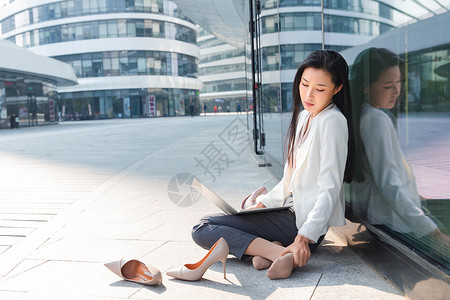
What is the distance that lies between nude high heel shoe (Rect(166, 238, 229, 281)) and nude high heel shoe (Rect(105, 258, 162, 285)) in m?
0.13

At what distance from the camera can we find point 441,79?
6.14 ft

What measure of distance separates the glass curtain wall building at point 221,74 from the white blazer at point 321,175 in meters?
63.1

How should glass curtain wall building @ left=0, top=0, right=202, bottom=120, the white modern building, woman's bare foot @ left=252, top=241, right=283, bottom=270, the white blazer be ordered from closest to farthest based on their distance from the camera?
the white blazer → woman's bare foot @ left=252, top=241, right=283, bottom=270 → the white modern building → glass curtain wall building @ left=0, top=0, right=202, bottom=120

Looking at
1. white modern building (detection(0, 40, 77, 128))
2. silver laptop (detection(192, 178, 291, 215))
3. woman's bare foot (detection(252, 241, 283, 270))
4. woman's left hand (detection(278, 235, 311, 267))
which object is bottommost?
woman's bare foot (detection(252, 241, 283, 270))

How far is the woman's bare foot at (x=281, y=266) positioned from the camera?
2510 millimetres

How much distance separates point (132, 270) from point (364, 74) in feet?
6.17

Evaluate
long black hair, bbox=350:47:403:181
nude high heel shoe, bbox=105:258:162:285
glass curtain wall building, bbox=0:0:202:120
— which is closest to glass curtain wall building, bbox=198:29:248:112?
glass curtain wall building, bbox=0:0:202:120

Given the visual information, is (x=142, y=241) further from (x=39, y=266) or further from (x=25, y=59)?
(x=25, y=59)

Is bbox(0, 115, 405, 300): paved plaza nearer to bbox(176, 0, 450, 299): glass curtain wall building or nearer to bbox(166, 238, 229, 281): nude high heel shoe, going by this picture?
bbox(166, 238, 229, 281): nude high heel shoe

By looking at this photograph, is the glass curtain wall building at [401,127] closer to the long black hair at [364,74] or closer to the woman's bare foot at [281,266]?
the long black hair at [364,74]

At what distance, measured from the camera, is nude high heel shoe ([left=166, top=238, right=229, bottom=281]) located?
2514 mm

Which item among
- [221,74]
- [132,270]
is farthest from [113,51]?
[132,270]

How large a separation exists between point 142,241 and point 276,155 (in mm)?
3585

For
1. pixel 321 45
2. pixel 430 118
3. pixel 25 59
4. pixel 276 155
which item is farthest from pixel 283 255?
pixel 25 59
